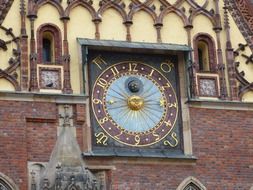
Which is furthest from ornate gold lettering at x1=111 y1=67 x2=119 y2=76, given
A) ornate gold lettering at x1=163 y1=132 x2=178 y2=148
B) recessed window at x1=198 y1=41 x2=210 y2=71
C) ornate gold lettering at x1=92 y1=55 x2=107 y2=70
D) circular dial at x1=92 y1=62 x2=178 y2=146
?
recessed window at x1=198 y1=41 x2=210 y2=71

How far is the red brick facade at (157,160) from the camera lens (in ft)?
57.1

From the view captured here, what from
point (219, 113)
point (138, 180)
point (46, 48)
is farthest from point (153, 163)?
point (46, 48)

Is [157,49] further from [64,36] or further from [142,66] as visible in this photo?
[64,36]

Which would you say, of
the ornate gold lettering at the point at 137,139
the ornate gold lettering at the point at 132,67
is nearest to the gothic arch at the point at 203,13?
the ornate gold lettering at the point at 132,67

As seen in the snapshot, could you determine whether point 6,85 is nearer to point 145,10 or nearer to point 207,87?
point 145,10

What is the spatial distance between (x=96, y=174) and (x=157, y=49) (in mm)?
2544

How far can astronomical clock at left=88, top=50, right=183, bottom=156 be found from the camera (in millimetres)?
18188

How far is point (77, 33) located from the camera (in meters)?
18.5

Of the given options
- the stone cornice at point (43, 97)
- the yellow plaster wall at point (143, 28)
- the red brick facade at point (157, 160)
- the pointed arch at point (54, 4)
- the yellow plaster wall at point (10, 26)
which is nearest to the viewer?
the red brick facade at point (157, 160)

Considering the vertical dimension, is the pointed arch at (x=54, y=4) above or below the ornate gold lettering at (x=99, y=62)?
above

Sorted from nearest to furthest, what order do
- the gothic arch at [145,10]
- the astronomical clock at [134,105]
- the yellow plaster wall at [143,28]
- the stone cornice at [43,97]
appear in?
1. the stone cornice at [43,97]
2. the astronomical clock at [134,105]
3. the yellow plaster wall at [143,28]
4. the gothic arch at [145,10]

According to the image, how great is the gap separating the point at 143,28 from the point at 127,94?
1.30 metres

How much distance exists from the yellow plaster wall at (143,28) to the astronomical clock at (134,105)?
1.03ft

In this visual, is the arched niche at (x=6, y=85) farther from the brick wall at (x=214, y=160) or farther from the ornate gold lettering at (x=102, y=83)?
the brick wall at (x=214, y=160)
